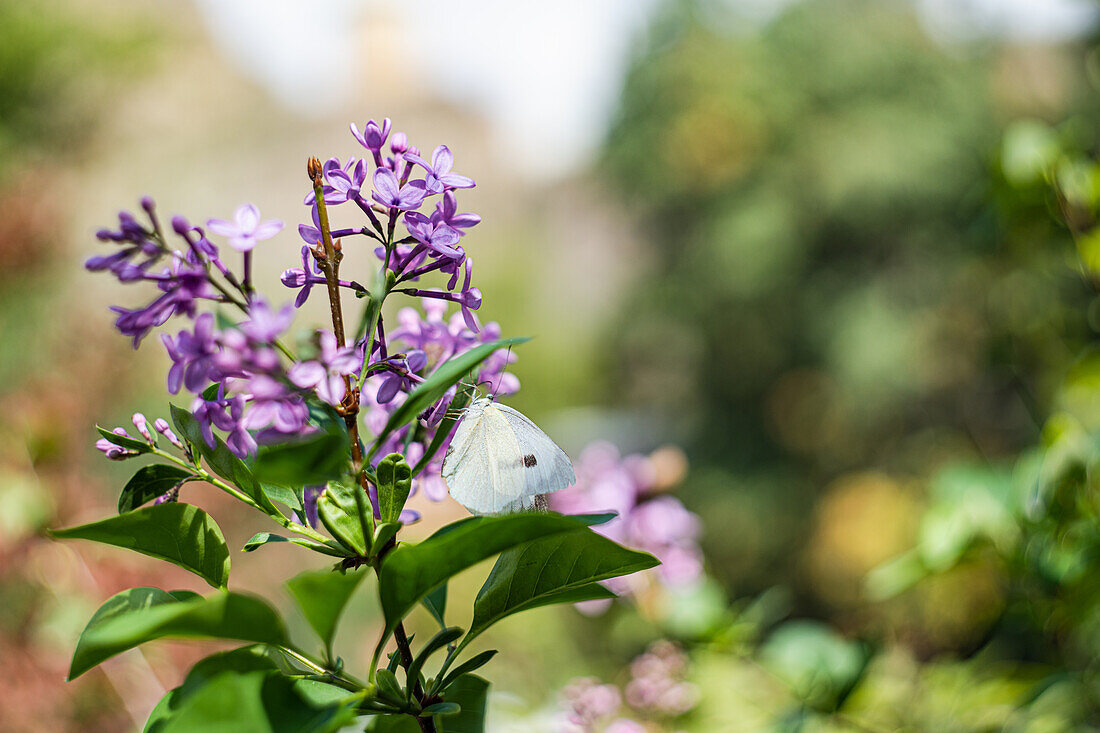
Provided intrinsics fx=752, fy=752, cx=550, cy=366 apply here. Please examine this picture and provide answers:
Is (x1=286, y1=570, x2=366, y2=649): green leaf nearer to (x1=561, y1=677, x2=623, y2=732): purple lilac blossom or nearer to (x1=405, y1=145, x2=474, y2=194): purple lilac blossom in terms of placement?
(x1=405, y1=145, x2=474, y2=194): purple lilac blossom

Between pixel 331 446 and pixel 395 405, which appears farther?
pixel 395 405

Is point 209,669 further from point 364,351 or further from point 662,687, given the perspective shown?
point 662,687

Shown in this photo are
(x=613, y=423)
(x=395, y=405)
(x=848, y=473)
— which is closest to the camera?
(x=395, y=405)

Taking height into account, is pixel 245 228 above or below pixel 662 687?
above

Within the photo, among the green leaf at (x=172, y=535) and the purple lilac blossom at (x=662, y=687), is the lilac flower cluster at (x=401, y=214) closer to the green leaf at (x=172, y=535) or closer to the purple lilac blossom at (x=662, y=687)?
the green leaf at (x=172, y=535)

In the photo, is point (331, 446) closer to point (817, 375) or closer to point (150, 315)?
point (150, 315)

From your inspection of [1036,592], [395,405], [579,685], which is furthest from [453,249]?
[1036,592]

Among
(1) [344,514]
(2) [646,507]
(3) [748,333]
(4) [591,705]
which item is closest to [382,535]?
(1) [344,514]

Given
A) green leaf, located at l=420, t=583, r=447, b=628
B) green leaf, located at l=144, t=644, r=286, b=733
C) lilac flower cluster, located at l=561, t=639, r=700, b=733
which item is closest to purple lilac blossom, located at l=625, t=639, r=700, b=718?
lilac flower cluster, located at l=561, t=639, r=700, b=733
